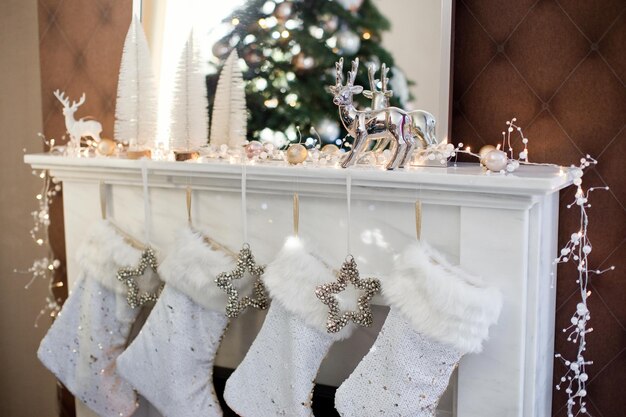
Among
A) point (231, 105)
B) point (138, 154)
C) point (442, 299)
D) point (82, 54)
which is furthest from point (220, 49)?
point (442, 299)

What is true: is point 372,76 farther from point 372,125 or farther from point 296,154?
point 296,154

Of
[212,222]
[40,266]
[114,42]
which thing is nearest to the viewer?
[212,222]

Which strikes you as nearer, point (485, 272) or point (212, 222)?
point (485, 272)

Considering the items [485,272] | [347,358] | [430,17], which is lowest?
[347,358]

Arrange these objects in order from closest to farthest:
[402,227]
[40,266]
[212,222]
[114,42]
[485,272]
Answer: [485,272] < [402,227] < [212,222] < [114,42] < [40,266]

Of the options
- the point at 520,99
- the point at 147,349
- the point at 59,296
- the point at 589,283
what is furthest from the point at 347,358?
the point at 59,296

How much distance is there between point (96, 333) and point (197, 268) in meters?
0.47

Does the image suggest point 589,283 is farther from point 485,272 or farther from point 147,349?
point 147,349

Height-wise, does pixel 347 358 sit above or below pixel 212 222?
below

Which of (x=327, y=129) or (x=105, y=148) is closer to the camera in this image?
(x=327, y=129)

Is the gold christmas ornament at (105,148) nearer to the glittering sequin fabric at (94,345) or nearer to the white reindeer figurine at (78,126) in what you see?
the white reindeer figurine at (78,126)

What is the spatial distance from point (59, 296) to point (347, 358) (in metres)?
1.18

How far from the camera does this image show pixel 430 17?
1.70 meters

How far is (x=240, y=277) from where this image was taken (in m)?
1.80
